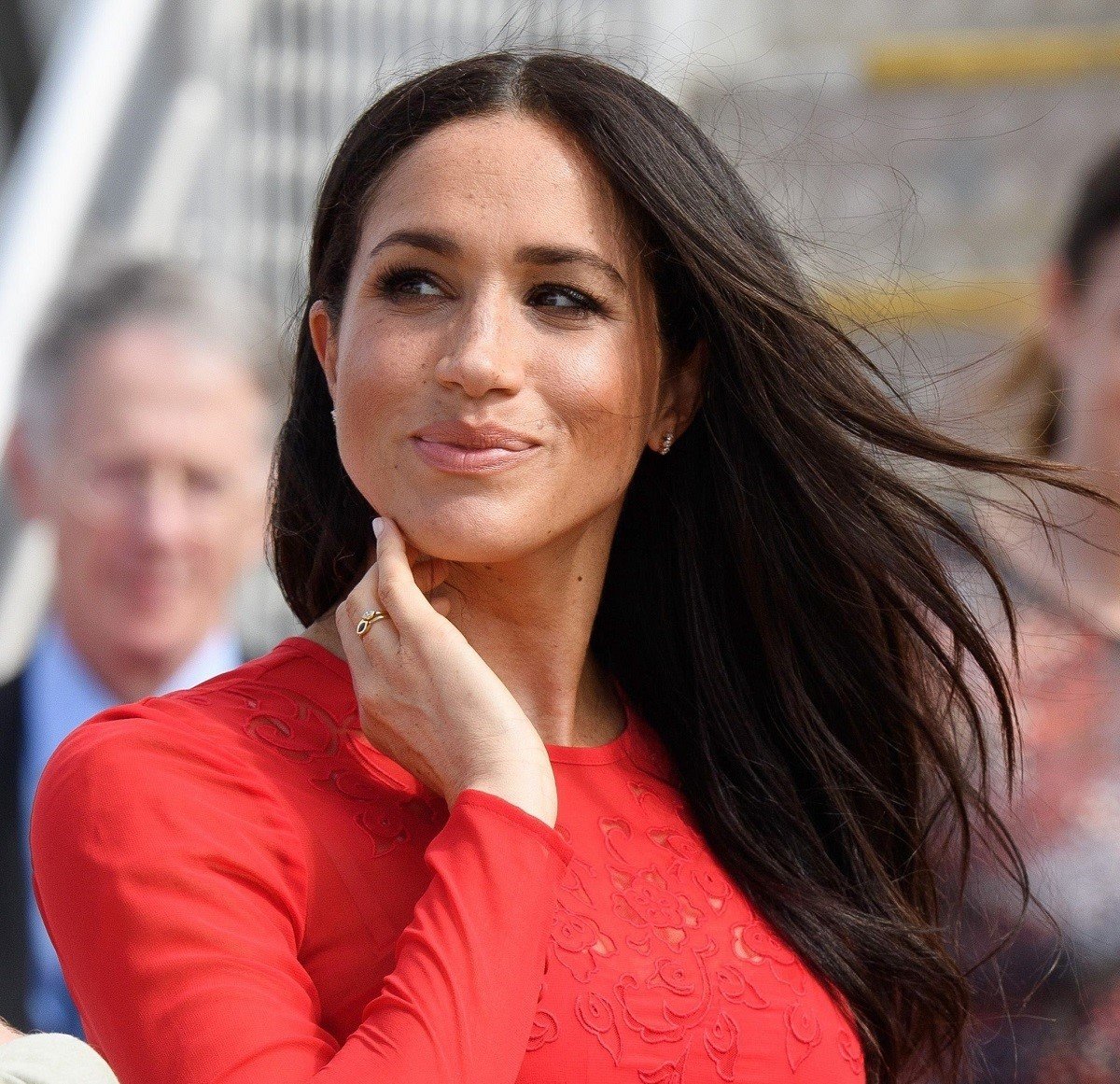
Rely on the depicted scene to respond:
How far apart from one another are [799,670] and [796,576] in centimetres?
13

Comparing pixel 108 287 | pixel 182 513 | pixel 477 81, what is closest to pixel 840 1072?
pixel 477 81

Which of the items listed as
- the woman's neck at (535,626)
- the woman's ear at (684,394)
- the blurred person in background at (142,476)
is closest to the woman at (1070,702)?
the woman's ear at (684,394)

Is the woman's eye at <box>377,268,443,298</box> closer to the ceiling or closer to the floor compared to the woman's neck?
closer to the ceiling

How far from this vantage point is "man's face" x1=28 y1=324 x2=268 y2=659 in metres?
4.33

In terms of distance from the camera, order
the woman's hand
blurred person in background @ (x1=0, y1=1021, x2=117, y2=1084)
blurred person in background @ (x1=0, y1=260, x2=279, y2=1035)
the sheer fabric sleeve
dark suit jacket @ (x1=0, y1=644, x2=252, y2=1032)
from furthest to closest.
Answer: blurred person in background @ (x1=0, y1=260, x2=279, y2=1035) < dark suit jacket @ (x1=0, y1=644, x2=252, y2=1032) < the woman's hand < the sheer fabric sleeve < blurred person in background @ (x1=0, y1=1021, x2=117, y2=1084)

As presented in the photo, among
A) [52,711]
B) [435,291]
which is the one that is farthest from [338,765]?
[52,711]

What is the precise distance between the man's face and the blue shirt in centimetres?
5

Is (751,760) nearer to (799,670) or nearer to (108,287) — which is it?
(799,670)

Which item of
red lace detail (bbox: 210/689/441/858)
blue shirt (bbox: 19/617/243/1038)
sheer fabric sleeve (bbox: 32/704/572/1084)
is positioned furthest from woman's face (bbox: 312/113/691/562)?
blue shirt (bbox: 19/617/243/1038)

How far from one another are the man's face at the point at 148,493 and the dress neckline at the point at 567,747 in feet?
6.53

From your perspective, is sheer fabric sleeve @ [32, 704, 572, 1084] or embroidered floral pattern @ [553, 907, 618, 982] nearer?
sheer fabric sleeve @ [32, 704, 572, 1084]

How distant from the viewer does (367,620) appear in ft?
6.94

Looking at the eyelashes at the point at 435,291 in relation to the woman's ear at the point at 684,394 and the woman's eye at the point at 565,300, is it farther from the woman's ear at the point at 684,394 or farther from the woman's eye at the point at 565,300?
the woman's ear at the point at 684,394

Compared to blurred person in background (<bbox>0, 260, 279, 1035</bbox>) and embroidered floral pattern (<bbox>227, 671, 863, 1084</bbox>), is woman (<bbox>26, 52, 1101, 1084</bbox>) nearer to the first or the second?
embroidered floral pattern (<bbox>227, 671, 863, 1084</bbox>)
